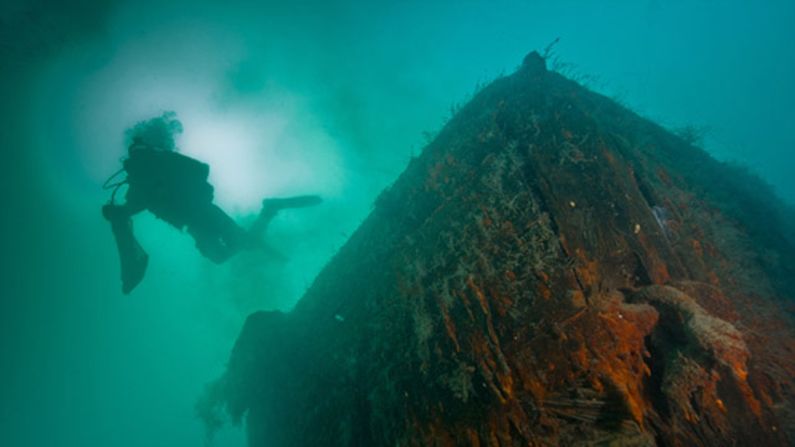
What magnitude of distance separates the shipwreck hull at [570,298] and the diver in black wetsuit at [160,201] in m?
9.83

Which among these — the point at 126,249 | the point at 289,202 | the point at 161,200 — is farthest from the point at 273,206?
the point at 126,249

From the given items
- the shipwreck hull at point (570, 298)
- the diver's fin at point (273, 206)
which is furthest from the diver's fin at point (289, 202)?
the shipwreck hull at point (570, 298)

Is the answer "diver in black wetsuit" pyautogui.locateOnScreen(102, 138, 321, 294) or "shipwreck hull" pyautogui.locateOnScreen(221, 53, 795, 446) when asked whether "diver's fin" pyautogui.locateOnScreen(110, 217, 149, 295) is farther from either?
"shipwreck hull" pyautogui.locateOnScreen(221, 53, 795, 446)

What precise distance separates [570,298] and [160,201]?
1331cm

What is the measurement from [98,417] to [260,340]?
91.7 metres

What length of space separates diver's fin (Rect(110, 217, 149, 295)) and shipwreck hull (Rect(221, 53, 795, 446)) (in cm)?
967

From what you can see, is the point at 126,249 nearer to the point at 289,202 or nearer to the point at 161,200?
the point at 161,200

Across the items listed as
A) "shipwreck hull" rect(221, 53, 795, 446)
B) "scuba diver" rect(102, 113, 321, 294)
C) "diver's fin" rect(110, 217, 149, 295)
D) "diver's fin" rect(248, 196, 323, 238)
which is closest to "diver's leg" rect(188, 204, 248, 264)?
"scuba diver" rect(102, 113, 321, 294)

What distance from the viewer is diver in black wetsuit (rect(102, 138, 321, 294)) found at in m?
10.3

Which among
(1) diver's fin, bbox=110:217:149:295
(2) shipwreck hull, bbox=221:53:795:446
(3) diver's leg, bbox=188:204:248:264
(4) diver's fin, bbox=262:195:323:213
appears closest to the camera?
(2) shipwreck hull, bbox=221:53:795:446

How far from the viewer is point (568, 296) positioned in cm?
255

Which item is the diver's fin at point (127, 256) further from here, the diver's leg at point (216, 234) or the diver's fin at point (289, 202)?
the diver's fin at point (289, 202)

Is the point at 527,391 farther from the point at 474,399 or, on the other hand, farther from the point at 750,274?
the point at 750,274

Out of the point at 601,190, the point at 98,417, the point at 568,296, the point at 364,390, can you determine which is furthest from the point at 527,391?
the point at 98,417
